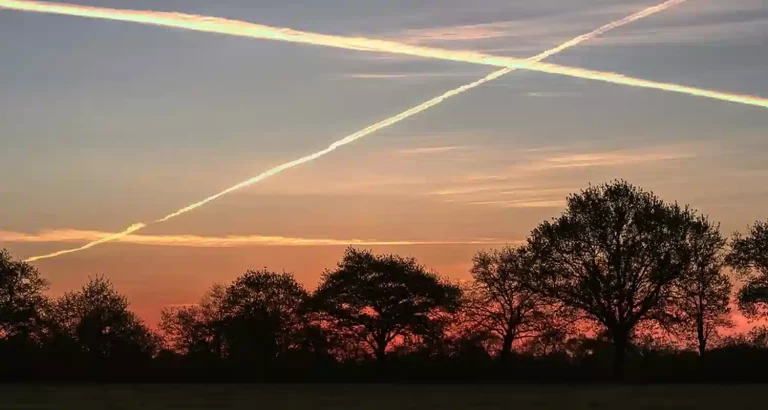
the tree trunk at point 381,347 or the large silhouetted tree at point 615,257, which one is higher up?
the large silhouetted tree at point 615,257

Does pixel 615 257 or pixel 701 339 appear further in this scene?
pixel 701 339

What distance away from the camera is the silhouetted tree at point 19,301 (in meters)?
82.2

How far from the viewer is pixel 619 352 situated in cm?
6600

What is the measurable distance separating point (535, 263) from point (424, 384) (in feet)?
42.3

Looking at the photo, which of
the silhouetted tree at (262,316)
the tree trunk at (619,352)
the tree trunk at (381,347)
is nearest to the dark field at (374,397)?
the tree trunk at (619,352)

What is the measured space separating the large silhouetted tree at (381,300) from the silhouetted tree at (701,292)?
22804mm

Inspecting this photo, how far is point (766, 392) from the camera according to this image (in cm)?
4816

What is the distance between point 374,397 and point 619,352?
85.7 feet

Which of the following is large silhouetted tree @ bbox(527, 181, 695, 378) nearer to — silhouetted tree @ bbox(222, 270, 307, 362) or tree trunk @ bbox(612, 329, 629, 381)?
tree trunk @ bbox(612, 329, 629, 381)

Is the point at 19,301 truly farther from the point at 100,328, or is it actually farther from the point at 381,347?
the point at 381,347

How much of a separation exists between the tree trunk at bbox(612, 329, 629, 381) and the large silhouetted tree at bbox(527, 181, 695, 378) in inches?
2.8

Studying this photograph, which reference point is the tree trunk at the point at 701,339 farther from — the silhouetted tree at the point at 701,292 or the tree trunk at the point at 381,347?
the tree trunk at the point at 381,347

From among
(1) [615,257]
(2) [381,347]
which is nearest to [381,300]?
(2) [381,347]

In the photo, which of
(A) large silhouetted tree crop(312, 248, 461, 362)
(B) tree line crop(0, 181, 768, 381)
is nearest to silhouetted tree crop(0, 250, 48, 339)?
(B) tree line crop(0, 181, 768, 381)
